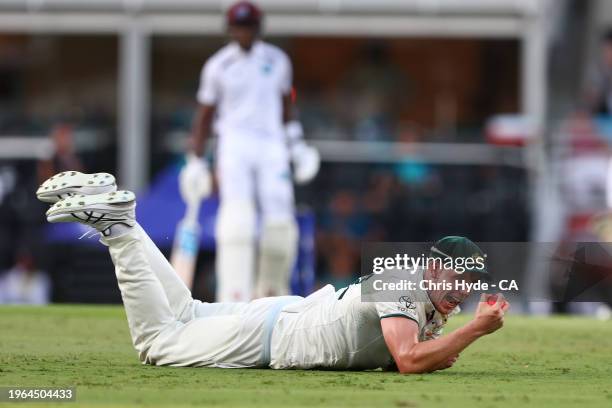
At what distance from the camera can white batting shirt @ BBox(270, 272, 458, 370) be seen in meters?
6.45

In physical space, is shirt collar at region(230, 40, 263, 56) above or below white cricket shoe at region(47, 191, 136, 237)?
above

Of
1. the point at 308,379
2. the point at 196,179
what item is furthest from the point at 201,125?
the point at 308,379

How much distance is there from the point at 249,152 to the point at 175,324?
4430mm

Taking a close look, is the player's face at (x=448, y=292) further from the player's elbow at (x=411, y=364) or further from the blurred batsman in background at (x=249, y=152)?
the blurred batsman in background at (x=249, y=152)

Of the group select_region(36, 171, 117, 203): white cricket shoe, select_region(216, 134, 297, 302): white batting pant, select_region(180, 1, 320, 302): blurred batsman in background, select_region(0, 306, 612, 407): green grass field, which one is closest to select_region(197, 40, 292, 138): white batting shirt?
select_region(180, 1, 320, 302): blurred batsman in background

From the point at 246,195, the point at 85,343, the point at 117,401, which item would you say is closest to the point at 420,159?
the point at 246,195

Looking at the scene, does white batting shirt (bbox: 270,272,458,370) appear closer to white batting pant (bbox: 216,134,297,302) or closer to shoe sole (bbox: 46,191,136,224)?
shoe sole (bbox: 46,191,136,224)

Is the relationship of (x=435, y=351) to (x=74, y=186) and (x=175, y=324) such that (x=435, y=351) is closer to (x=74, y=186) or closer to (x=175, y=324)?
(x=175, y=324)

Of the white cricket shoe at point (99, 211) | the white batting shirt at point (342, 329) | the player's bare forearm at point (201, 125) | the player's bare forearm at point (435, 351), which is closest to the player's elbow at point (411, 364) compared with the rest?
the player's bare forearm at point (435, 351)

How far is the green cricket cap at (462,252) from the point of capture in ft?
20.9

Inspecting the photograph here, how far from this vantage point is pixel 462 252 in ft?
20.9

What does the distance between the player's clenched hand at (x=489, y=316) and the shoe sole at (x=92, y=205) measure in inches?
72.1

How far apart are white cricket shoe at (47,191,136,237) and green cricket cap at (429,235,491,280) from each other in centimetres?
155

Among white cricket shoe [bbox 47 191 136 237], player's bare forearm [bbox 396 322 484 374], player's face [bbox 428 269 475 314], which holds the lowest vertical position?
player's bare forearm [bbox 396 322 484 374]
